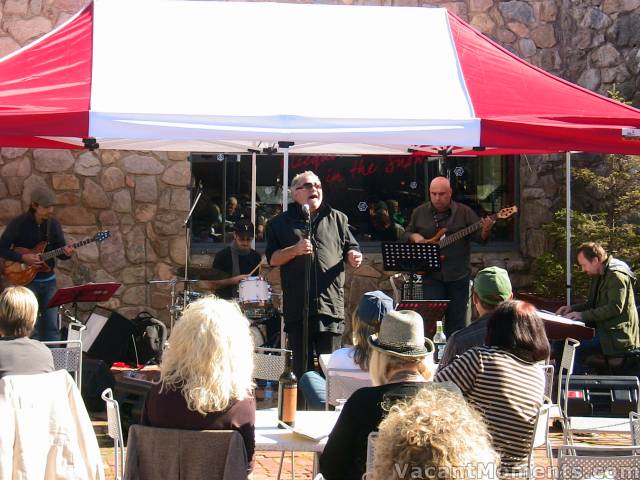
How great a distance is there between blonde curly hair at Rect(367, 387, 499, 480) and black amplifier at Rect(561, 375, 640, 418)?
3734 millimetres

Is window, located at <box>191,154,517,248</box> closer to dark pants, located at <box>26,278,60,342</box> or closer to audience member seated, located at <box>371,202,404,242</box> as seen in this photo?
audience member seated, located at <box>371,202,404,242</box>

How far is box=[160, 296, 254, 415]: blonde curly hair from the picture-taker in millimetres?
3330

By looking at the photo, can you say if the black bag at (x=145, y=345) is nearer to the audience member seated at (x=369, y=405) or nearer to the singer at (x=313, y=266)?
the singer at (x=313, y=266)

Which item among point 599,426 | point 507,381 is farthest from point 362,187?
point 507,381

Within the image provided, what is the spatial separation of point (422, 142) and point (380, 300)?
4.60ft

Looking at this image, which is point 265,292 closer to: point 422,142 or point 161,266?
point 161,266

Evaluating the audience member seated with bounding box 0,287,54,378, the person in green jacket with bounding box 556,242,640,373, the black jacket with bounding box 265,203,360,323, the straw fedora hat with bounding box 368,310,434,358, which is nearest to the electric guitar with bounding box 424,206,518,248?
the person in green jacket with bounding box 556,242,640,373

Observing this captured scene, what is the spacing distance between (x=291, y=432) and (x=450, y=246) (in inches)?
169

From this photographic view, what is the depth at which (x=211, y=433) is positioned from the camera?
3.32 m

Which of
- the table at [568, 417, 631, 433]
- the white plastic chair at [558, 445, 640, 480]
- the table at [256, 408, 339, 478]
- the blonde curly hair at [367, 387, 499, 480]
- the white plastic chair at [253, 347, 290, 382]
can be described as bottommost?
the table at [568, 417, 631, 433]

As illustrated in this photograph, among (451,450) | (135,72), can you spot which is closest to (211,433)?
(451,450)

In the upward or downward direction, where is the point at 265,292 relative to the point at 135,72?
downward

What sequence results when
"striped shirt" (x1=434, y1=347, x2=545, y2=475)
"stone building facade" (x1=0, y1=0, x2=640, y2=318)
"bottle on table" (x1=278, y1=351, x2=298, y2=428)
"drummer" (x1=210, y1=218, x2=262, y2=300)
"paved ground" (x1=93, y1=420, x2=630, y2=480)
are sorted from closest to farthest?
"striped shirt" (x1=434, y1=347, x2=545, y2=475) < "bottle on table" (x1=278, y1=351, x2=298, y2=428) < "paved ground" (x1=93, y1=420, x2=630, y2=480) < "drummer" (x1=210, y1=218, x2=262, y2=300) < "stone building facade" (x1=0, y1=0, x2=640, y2=318)

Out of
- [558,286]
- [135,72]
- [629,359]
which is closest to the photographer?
[135,72]
